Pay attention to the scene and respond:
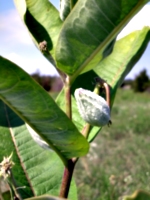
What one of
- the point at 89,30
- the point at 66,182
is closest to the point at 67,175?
the point at 66,182

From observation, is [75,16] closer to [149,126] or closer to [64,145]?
[64,145]

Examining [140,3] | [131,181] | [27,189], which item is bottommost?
[131,181]

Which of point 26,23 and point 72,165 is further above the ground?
point 26,23

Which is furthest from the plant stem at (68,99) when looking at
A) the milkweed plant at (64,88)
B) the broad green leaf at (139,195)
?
the broad green leaf at (139,195)

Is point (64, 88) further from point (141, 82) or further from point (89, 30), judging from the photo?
point (141, 82)

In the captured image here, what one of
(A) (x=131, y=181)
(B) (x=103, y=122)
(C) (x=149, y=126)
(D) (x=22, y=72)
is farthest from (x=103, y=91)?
(C) (x=149, y=126)

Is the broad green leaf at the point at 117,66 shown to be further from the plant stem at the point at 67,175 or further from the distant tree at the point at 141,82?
the distant tree at the point at 141,82

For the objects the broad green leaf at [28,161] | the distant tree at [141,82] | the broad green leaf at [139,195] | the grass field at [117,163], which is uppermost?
the broad green leaf at [139,195]
